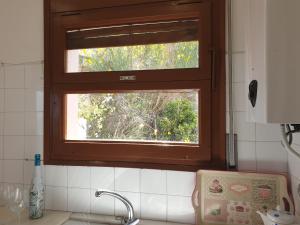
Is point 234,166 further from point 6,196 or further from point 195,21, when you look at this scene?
point 6,196

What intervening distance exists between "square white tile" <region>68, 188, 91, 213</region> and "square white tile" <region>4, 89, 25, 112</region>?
2.01 ft

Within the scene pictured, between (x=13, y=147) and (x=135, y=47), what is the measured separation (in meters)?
1.00

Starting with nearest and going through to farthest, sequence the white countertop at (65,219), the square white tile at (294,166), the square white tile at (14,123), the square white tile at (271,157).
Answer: the square white tile at (294,166), the square white tile at (271,157), the white countertop at (65,219), the square white tile at (14,123)

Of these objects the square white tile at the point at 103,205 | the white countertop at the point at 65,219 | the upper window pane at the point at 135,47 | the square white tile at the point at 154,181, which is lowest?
the white countertop at the point at 65,219

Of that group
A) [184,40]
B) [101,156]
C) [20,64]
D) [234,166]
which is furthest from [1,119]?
[234,166]

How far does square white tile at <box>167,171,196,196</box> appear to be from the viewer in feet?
4.44

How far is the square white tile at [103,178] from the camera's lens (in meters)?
1.46

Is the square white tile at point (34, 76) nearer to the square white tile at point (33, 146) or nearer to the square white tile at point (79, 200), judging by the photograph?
the square white tile at point (33, 146)

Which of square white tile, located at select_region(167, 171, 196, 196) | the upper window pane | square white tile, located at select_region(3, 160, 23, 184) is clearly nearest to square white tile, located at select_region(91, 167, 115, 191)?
square white tile, located at select_region(167, 171, 196, 196)

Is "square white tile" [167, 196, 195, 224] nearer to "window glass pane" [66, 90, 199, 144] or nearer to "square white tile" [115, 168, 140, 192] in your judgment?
"square white tile" [115, 168, 140, 192]

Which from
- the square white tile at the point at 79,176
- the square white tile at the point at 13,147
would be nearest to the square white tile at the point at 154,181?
the square white tile at the point at 79,176

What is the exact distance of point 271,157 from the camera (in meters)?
1.28

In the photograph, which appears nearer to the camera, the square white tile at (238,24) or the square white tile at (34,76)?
the square white tile at (238,24)

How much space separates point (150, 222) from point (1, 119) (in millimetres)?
1143
